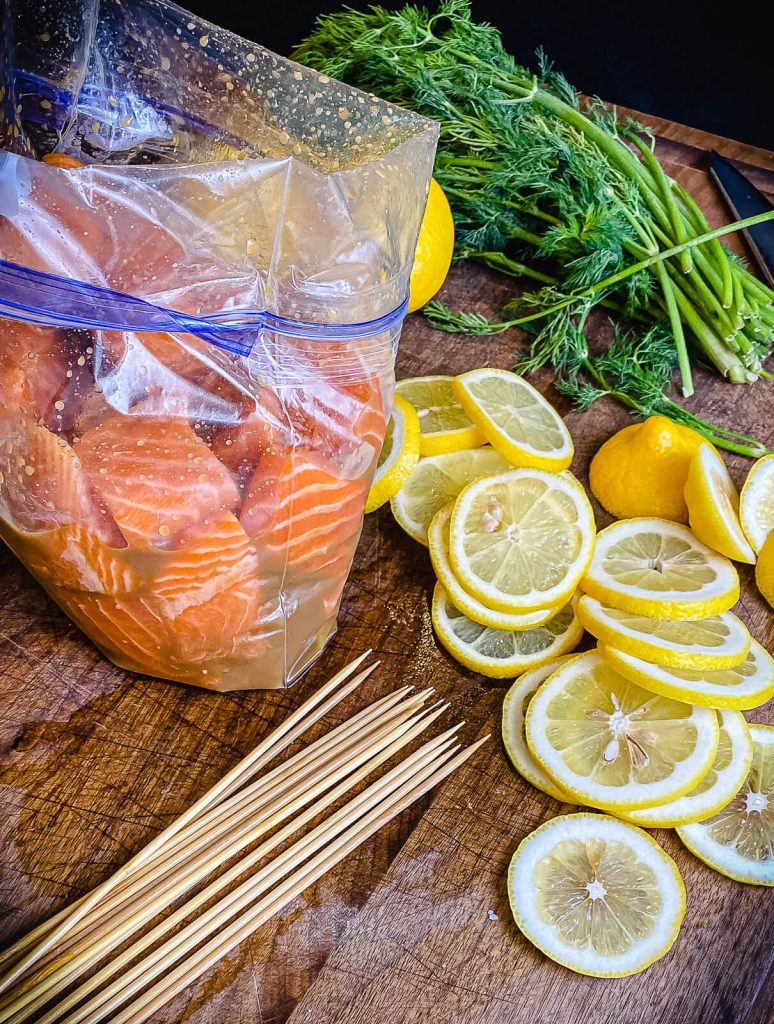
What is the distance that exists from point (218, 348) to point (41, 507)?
0.89 feet

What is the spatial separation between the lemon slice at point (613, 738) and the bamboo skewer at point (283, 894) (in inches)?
4.2

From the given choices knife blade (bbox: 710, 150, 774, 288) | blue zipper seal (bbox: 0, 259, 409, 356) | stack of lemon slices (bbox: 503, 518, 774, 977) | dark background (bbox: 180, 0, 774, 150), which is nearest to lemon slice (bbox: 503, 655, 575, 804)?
stack of lemon slices (bbox: 503, 518, 774, 977)

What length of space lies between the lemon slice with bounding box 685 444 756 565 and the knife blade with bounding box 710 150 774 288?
0.74 metres

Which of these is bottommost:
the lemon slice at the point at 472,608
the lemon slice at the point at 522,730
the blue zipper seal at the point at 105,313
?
the lemon slice at the point at 522,730

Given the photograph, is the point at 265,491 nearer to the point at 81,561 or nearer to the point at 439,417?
the point at 81,561

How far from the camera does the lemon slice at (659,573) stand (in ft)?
4.26

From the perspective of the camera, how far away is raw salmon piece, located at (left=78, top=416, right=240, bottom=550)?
1.01 metres

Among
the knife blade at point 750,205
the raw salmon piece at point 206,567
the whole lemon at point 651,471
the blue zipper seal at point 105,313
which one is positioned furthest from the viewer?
the knife blade at point 750,205

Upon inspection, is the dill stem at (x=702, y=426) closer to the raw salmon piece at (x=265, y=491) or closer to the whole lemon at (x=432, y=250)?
the whole lemon at (x=432, y=250)

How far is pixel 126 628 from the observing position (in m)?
1.17

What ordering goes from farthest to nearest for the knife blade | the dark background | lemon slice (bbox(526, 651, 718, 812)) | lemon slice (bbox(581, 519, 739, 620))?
the dark background < the knife blade < lemon slice (bbox(581, 519, 739, 620)) < lemon slice (bbox(526, 651, 718, 812))

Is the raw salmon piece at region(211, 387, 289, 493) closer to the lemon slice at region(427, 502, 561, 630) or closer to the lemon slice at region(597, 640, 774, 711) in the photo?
the lemon slice at region(427, 502, 561, 630)


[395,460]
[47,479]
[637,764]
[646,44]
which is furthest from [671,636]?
[646,44]

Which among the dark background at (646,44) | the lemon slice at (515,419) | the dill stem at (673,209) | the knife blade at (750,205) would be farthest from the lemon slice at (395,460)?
the dark background at (646,44)
